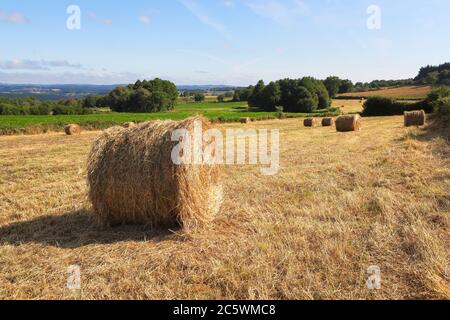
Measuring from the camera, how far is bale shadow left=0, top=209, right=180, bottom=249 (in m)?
6.04

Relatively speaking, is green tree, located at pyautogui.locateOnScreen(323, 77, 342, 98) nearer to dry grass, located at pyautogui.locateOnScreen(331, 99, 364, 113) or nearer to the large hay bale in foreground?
dry grass, located at pyautogui.locateOnScreen(331, 99, 364, 113)

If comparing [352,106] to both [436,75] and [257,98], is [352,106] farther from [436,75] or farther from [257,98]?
[436,75]

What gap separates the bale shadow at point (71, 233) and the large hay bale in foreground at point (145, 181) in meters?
0.21

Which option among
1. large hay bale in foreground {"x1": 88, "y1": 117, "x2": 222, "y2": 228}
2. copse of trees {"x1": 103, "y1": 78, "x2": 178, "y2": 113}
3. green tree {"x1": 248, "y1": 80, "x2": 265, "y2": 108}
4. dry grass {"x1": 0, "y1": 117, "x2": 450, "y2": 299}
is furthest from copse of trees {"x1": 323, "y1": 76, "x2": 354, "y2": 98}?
large hay bale in foreground {"x1": 88, "y1": 117, "x2": 222, "y2": 228}

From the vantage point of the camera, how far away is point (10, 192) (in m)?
9.61

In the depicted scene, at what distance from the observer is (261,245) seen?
5.44m

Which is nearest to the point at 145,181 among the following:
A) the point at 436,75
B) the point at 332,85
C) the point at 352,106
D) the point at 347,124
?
the point at 347,124

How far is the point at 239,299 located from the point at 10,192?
24.4ft

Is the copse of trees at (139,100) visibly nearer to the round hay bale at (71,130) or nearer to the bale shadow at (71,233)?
the round hay bale at (71,130)

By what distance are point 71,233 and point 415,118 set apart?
2235 centimetres

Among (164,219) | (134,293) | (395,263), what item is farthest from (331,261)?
(164,219)

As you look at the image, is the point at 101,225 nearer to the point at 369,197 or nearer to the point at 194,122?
the point at 194,122

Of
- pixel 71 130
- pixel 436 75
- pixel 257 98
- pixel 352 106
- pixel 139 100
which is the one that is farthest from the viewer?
pixel 257 98

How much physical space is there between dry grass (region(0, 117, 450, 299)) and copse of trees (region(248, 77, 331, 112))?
5537 centimetres
